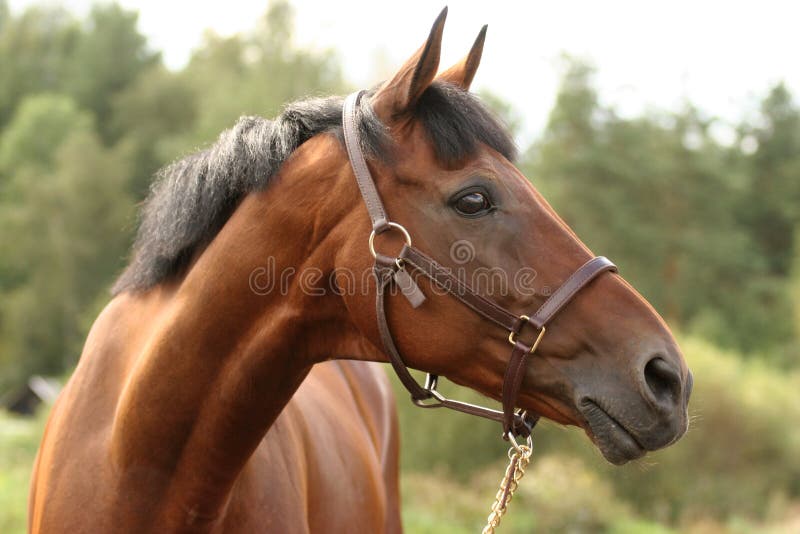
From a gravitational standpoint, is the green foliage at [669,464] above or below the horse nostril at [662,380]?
below

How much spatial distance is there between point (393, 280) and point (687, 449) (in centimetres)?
1182

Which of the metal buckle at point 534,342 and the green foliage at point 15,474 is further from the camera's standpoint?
the green foliage at point 15,474

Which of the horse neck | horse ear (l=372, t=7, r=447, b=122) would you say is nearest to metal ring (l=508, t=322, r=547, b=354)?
the horse neck

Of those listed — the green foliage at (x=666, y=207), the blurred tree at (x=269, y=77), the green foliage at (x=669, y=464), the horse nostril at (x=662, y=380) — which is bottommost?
the green foliage at (x=669, y=464)

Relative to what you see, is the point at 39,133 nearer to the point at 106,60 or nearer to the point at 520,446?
the point at 106,60

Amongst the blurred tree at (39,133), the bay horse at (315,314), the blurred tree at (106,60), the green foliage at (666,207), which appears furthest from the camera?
the blurred tree at (106,60)

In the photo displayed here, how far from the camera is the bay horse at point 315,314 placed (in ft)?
7.43

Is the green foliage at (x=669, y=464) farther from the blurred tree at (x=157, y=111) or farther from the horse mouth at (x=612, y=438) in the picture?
the blurred tree at (x=157, y=111)

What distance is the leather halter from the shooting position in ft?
7.44

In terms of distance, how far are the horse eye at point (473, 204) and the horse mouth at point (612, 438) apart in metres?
0.67

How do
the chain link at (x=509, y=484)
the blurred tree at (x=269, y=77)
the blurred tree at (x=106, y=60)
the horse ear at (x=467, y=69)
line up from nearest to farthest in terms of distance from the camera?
the chain link at (x=509, y=484) < the horse ear at (x=467, y=69) < the blurred tree at (x=269, y=77) < the blurred tree at (x=106, y=60)

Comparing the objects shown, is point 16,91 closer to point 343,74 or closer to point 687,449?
point 343,74

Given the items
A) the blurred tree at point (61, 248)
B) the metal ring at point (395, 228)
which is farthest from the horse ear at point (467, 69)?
the blurred tree at point (61, 248)

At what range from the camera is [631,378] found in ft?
7.07
